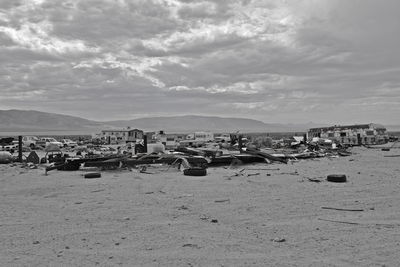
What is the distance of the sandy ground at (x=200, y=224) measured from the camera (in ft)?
15.9

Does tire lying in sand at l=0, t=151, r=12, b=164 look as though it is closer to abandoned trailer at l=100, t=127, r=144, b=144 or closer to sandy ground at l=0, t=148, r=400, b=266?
sandy ground at l=0, t=148, r=400, b=266

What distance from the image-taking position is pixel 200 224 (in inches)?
255

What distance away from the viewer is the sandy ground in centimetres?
484

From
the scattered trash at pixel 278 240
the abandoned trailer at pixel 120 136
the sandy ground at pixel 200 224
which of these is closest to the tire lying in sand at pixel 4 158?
the sandy ground at pixel 200 224

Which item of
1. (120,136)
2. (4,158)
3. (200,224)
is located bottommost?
(200,224)

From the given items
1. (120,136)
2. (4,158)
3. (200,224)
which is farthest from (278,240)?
(120,136)

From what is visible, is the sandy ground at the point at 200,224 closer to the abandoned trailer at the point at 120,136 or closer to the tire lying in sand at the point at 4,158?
the tire lying in sand at the point at 4,158

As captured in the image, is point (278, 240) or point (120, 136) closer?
point (278, 240)

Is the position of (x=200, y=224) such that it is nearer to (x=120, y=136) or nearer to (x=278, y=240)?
(x=278, y=240)

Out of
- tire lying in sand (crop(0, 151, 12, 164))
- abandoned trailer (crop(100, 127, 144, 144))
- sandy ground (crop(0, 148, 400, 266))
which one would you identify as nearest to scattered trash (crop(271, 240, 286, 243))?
sandy ground (crop(0, 148, 400, 266))

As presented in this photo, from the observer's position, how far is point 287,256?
189 inches

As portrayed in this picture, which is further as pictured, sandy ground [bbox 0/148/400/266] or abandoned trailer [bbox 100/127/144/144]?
abandoned trailer [bbox 100/127/144/144]

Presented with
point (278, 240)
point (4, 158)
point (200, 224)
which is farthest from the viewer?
point (4, 158)

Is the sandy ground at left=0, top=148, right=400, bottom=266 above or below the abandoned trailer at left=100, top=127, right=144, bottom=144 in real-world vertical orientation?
below
